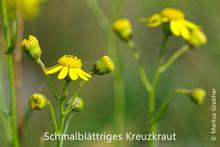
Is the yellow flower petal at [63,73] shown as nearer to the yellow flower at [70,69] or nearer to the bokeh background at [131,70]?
the yellow flower at [70,69]

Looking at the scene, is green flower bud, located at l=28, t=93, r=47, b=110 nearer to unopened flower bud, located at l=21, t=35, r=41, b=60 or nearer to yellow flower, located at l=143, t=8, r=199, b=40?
unopened flower bud, located at l=21, t=35, r=41, b=60

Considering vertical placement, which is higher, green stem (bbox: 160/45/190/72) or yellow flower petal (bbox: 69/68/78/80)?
green stem (bbox: 160/45/190/72)

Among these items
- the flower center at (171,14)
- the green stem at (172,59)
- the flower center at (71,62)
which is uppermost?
the flower center at (171,14)

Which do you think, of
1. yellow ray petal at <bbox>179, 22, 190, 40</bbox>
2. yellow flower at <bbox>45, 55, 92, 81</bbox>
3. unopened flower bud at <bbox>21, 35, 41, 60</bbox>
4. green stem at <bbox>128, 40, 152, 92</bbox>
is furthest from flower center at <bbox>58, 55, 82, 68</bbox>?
yellow ray petal at <bbox>179, 22, 190, 40</bbox>

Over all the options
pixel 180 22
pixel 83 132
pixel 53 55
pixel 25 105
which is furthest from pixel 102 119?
pixel 180 22

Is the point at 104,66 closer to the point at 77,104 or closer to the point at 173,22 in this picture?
the point at 77,104

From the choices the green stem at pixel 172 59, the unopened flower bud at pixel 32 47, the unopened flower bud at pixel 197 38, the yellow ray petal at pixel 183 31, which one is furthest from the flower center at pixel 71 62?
the unopened flower bud at pixel 197 38
